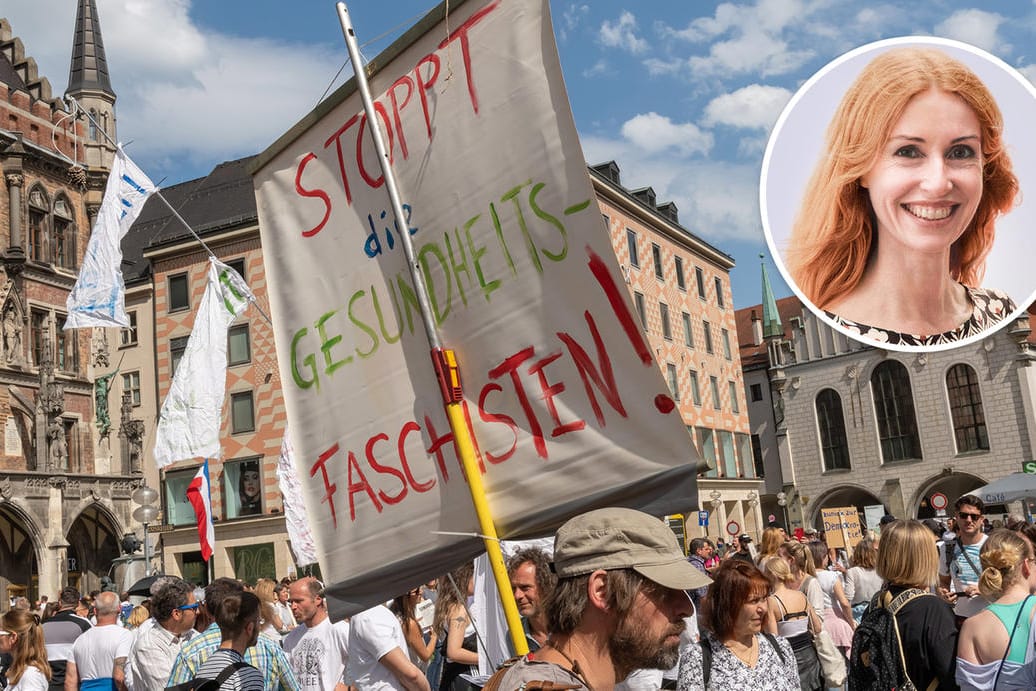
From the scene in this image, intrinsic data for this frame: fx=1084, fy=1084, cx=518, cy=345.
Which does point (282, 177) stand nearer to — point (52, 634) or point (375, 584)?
point (375, 584)

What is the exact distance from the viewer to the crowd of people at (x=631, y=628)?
7.93 feet

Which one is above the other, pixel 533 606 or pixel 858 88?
pixel 858 88

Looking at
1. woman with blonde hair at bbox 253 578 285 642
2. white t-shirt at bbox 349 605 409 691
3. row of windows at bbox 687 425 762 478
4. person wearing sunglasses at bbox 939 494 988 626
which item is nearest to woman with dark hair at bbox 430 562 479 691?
white t-shirt at bbox 349 605 409 691

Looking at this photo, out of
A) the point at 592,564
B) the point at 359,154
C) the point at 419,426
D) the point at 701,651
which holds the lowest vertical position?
the point at 701,651

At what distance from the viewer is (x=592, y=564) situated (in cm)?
243

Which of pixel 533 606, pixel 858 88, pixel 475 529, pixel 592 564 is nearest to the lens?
pixel 592 564

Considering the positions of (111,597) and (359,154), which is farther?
(111,597)

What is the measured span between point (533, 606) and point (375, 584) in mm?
1601

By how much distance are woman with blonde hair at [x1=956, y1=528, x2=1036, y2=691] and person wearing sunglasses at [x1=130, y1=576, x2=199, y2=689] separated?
14.8ft

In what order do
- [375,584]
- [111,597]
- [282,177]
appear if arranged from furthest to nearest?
1. [111,597]
2. [282,177]
3. [375,584]

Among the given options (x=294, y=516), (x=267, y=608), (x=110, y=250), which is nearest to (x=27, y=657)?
(x=267, y=608)

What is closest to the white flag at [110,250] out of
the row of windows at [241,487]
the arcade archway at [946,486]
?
the row of windows at [241,487]

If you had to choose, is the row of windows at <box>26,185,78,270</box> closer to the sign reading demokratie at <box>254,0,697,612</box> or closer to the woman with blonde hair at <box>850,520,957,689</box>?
the sign reading demokratie at <box>254,0,697,612</box>

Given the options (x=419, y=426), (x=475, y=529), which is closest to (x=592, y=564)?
(x=475, y=529)
